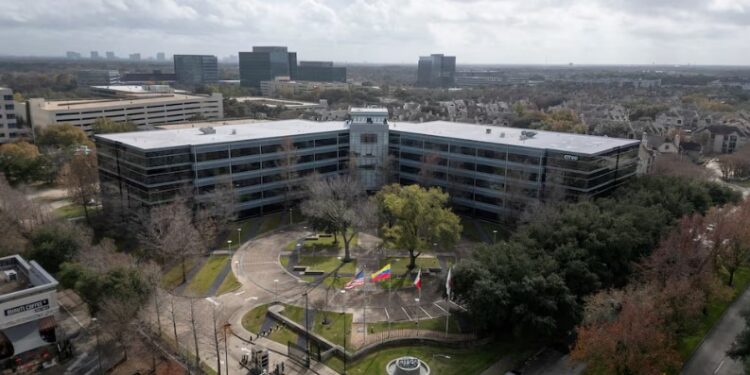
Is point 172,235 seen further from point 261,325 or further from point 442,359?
point 442,359

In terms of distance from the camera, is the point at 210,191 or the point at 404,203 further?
the point at 210,191

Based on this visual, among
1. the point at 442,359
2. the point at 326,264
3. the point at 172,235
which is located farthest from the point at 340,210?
the point at 442,359

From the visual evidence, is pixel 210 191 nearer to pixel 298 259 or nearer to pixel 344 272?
pixel 298 259

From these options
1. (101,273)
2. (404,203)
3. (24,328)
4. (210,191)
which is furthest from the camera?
(210,191)

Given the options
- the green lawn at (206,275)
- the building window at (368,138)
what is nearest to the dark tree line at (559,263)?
the green lawn at (206,275)

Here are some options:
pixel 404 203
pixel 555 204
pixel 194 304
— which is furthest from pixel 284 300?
pixel 555 204

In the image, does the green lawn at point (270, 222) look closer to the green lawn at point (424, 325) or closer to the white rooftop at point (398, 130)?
the white rooftop at point (398, 130)
